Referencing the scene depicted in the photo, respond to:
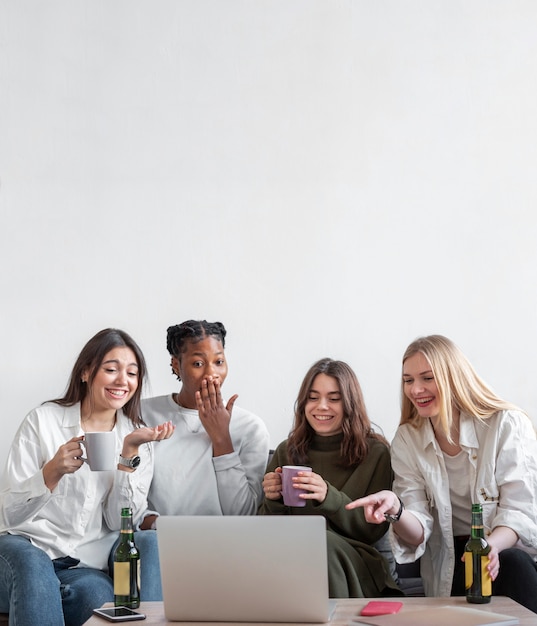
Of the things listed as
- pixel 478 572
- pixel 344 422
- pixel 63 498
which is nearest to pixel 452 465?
pixel 344 422

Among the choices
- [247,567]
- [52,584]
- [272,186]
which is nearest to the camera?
[247,567]

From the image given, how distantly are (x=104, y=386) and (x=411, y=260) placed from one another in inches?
50.4

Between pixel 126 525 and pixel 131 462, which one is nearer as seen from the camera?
pixel 126 525

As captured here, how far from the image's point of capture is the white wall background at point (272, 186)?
314cm

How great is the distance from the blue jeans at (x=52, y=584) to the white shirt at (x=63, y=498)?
6 centimetres

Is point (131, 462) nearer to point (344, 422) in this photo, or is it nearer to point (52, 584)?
point (52, 584)

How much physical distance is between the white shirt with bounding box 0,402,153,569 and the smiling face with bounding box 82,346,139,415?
7 cm

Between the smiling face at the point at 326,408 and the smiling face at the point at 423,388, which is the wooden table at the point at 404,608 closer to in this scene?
the smiling face at the point at 423,388

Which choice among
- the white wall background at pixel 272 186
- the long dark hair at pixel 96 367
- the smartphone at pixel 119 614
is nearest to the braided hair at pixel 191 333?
the long dark hair at pixel 96 367

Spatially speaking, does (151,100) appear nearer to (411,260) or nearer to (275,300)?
(275,300)

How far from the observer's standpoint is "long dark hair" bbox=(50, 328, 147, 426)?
262 cm

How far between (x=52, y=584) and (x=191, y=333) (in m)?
0.92

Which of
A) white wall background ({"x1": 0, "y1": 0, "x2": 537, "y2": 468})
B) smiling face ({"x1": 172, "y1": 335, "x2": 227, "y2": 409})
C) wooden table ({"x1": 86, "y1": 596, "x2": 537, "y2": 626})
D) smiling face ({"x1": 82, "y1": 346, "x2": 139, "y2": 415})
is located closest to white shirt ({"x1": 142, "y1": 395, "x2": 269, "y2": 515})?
smiling face ({"x1": 172, "y1": 335, "x2": 227, "y2": 409})

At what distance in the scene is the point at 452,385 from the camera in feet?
8.21
